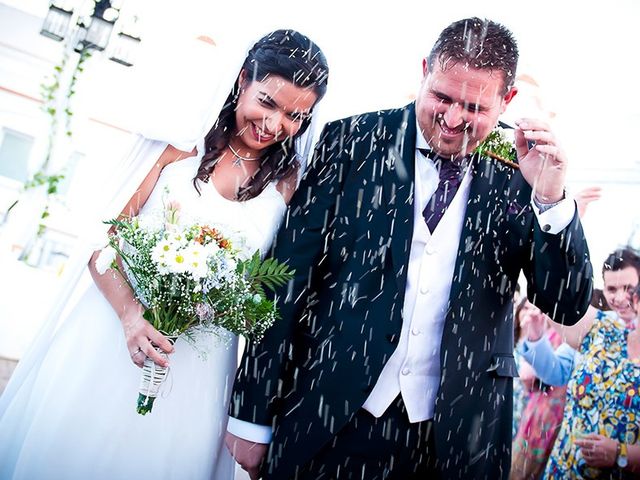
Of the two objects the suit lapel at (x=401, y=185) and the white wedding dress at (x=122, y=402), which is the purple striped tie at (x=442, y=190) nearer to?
the suit lapel at (x=401, y=185)

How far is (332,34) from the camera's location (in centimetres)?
979

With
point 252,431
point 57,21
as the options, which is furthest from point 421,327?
point 57,21

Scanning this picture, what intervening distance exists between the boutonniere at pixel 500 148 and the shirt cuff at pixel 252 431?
4.26 ft

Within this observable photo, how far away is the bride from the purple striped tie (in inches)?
23.8

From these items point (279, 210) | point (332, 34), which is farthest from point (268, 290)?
point (332, 34)

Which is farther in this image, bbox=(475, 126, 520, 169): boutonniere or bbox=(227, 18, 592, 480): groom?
bbox=(475, 126, 520, 169): boutonniere

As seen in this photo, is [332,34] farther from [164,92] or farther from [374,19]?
[164,92]

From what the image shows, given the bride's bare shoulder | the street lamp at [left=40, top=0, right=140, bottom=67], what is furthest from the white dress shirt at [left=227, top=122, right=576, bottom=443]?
the street lamp at [left=40, top=0, right=140, bottom=67]

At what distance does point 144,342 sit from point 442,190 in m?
1.19

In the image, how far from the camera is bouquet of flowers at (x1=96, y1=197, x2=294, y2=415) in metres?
2.29

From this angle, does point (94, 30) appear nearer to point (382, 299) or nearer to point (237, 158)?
point (237, 158)

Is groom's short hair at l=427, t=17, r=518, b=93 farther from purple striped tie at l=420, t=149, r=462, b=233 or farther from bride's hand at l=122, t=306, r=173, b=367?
bride's hand at l=122, t=306, r=173, b=367

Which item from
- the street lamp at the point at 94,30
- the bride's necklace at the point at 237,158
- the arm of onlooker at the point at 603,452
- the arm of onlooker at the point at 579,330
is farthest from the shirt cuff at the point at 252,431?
the street lamp at the point at 94,30

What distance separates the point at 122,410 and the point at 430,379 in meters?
1.17
